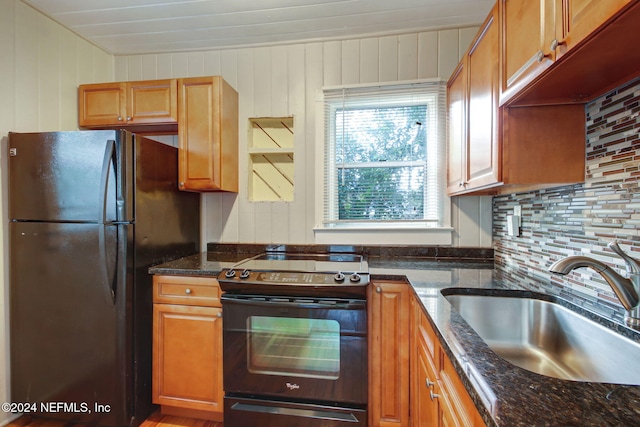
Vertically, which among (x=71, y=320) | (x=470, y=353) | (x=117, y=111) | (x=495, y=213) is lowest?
(x=71, y=320)

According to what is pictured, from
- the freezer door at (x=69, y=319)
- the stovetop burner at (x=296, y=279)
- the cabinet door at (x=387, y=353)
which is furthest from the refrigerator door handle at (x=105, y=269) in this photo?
the cabinet door at (x=387, y=353)

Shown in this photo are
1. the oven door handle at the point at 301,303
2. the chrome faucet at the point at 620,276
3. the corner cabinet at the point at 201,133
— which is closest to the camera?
the chrome faucet at the point at 620,276

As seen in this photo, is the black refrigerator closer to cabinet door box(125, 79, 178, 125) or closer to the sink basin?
cabinet door box(125, 79, 178, 125)

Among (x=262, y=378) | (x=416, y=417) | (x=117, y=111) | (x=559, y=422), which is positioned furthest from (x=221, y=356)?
(x=117, y=111)

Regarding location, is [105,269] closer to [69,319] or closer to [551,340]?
[69,319]

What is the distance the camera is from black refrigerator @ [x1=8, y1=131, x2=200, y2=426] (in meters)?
1.60

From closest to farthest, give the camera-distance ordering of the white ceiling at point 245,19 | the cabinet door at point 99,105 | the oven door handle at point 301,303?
the oven door handle at point 301,303 < the white ceiling at point 245,19 < the cabinet door at point 99,105

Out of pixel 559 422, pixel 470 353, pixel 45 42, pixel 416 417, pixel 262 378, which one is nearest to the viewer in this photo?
pixel 559 422

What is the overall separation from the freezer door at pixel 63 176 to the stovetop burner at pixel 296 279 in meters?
0.77

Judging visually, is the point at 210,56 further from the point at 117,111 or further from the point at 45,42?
the point at 45,42

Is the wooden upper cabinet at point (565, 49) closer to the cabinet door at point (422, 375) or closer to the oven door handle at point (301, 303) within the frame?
the cabinet door at point (422, 375)

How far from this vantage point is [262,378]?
157cm

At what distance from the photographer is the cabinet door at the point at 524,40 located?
0.89 metres

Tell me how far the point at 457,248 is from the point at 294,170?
4.29 ft
